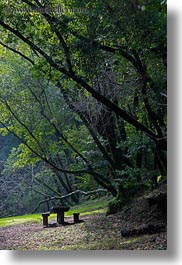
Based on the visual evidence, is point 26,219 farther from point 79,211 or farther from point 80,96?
point 80,96

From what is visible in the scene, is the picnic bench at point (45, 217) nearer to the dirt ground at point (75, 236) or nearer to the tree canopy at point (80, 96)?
the dirt ground at point (75, 236)

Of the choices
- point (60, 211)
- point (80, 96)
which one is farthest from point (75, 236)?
point (80, 96)

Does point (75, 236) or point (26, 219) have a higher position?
point (26, 219)

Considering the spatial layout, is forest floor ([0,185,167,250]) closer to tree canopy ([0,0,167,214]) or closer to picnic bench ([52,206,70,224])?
picnic bench ([52,206,70,224])

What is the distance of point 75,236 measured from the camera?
11.6 ft

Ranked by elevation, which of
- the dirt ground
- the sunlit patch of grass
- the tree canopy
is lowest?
the dirt ground

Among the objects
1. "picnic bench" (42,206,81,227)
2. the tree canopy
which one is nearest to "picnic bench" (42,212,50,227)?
"picnic bench" (42,206,81,227)

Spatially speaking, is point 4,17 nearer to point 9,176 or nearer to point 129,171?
point 9,176

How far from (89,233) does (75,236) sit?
0.11 m

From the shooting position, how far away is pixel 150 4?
344 centimetres

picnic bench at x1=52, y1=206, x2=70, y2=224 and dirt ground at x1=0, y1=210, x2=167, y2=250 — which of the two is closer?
dirt ground at x1=0, y1=210, x2=167, y2=250

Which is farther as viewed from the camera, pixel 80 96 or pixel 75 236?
pixel 80 96

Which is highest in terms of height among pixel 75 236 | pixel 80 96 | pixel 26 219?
pixel 80 96

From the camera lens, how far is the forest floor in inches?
136
